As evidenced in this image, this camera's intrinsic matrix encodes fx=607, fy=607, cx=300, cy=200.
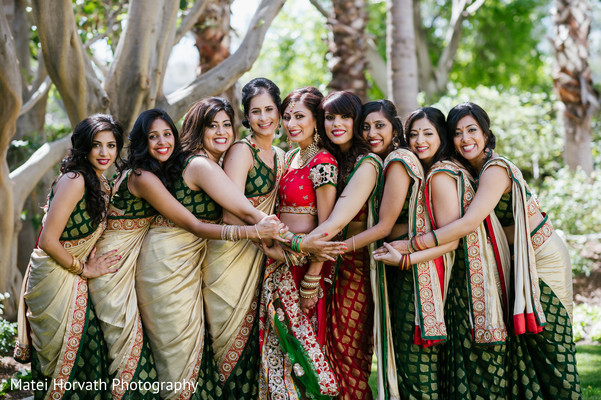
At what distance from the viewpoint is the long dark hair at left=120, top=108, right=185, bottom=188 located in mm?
3951

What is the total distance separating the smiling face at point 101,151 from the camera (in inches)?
151

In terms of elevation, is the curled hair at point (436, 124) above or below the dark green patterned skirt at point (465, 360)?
above

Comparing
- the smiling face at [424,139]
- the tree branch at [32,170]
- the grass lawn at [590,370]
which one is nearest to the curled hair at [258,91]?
the smiling face at [424,139]

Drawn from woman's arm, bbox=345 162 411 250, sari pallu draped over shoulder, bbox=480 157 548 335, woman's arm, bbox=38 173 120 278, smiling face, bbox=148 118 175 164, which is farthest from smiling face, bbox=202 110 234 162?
sari pallu draped over shoulder, bbox=480 157 548 335

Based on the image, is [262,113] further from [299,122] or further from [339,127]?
[339,127]

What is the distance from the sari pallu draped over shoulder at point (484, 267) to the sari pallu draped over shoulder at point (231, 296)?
1.27m

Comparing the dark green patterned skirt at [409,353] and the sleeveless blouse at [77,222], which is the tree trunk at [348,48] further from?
the sleeveless blouse at [77,222]

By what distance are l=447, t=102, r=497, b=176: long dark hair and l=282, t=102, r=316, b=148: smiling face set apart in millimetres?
953

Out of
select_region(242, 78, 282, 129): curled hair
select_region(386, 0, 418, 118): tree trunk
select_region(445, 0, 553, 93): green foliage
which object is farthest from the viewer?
select_region(445, 0, 553, 93): green foliage

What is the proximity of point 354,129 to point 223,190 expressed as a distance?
976 mm

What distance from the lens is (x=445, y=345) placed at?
4055 mm

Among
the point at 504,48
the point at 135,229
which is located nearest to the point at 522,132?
the point at 135,229

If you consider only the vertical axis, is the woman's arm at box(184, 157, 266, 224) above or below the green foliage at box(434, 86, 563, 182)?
below

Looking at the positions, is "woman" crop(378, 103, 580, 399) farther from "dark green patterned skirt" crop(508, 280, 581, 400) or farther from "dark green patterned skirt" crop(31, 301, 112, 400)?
Result: "dark green patterned skirt" crop(31, 301, 112, 400)
